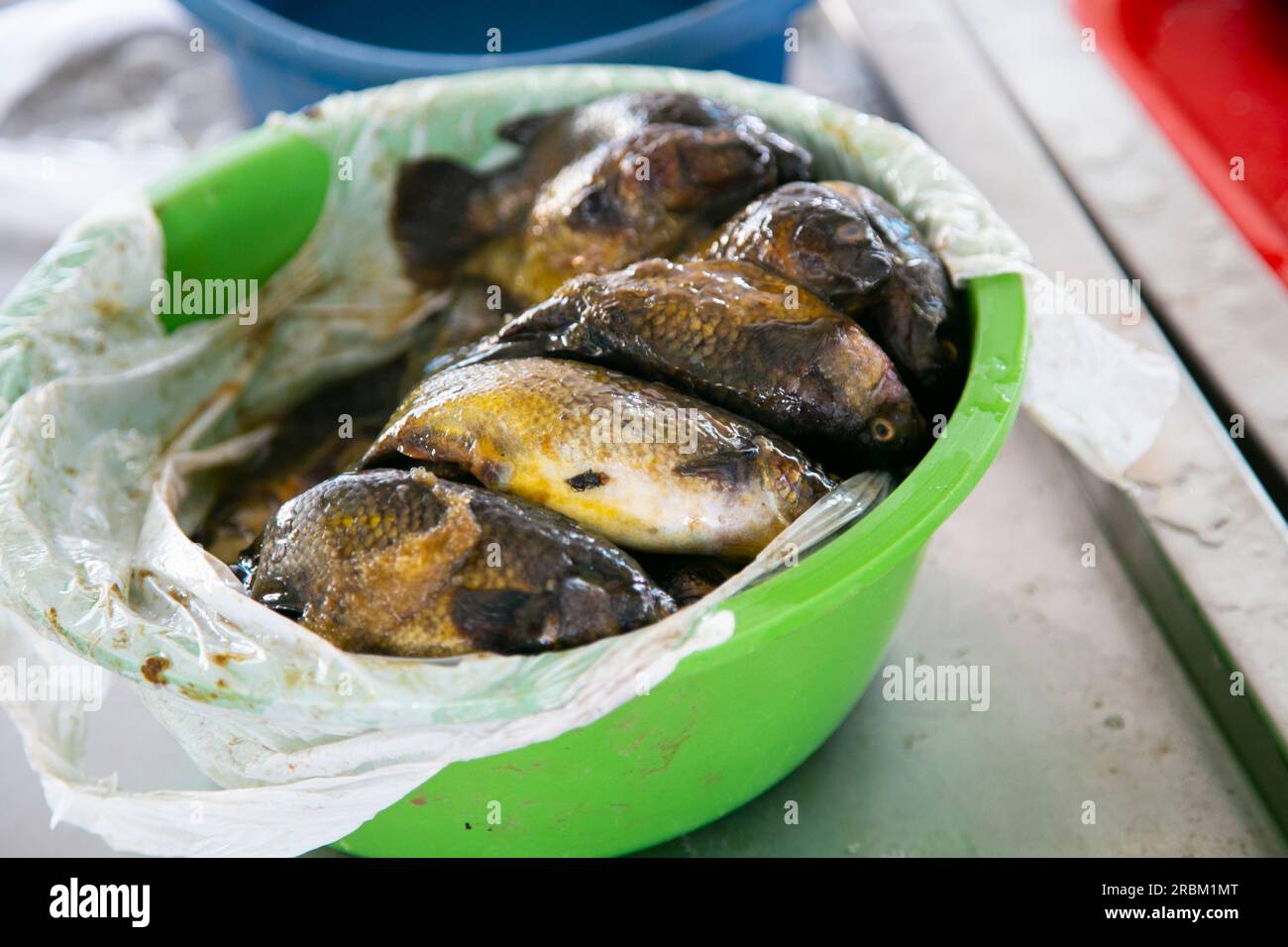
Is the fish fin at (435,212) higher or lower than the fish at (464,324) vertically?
higher

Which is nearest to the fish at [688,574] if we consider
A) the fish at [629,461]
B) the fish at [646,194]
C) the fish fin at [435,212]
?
the fish at [629,461]

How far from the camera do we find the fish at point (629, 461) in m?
0.90

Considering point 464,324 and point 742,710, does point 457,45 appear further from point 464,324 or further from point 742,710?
point 742,710

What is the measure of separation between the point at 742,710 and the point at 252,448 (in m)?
0.78

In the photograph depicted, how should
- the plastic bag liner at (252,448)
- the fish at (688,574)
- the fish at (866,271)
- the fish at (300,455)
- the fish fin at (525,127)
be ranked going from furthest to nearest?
the fish fin at (525,127) < the fish at (300,455) < the fish at (866,271) < the fish at (688,574) < the plastic bag liner at (252,448)

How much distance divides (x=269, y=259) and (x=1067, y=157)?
3.73 feet

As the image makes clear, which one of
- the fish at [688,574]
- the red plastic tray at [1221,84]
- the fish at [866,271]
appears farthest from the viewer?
the red plastic tray at [1221,84]

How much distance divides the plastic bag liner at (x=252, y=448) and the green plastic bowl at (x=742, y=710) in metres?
0.05

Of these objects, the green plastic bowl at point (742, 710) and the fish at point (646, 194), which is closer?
the green plastic bowl at point (742, 710)

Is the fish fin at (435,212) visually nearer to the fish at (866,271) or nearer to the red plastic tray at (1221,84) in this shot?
the fish at (866,271)

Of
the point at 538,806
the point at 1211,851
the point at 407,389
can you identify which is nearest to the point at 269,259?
the point at 407,389

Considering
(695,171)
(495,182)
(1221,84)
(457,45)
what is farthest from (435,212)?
(1221,84)

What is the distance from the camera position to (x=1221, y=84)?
167cm

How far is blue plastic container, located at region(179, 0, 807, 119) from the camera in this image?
1.56 metres
